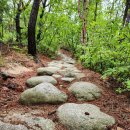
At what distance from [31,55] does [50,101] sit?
19.7 feet

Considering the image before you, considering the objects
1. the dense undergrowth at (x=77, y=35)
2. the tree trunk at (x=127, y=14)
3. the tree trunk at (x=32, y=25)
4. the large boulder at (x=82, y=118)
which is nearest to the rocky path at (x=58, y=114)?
the large boulder at (x=82, y=118)

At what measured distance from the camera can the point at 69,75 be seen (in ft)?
20.8

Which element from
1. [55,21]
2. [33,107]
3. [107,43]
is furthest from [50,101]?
[55,21]

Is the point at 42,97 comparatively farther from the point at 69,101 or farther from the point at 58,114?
the point at 58,114

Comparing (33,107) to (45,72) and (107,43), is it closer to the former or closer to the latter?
(45,72)

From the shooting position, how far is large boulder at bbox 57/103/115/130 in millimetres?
3268

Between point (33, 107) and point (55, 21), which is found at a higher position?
point (55, 21)

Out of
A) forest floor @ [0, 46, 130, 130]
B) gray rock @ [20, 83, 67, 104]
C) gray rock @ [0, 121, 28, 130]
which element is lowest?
forest floor @ [0, 46, 130, 130]

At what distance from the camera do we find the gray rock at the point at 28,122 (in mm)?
3128

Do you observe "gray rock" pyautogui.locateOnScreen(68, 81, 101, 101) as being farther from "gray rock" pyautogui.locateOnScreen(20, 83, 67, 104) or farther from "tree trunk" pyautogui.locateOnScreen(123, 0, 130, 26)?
"tree trunk" pyautogui.locateOnScreen(123, 0, 130, 26)

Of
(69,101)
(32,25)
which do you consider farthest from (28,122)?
(32,25)

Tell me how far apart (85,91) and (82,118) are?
1.28m

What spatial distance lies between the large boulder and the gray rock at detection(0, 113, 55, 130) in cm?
23

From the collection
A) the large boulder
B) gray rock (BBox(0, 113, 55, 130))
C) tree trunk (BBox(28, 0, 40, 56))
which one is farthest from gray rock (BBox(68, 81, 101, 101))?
tree trunk (BBox(28, 0, 40, 56))
